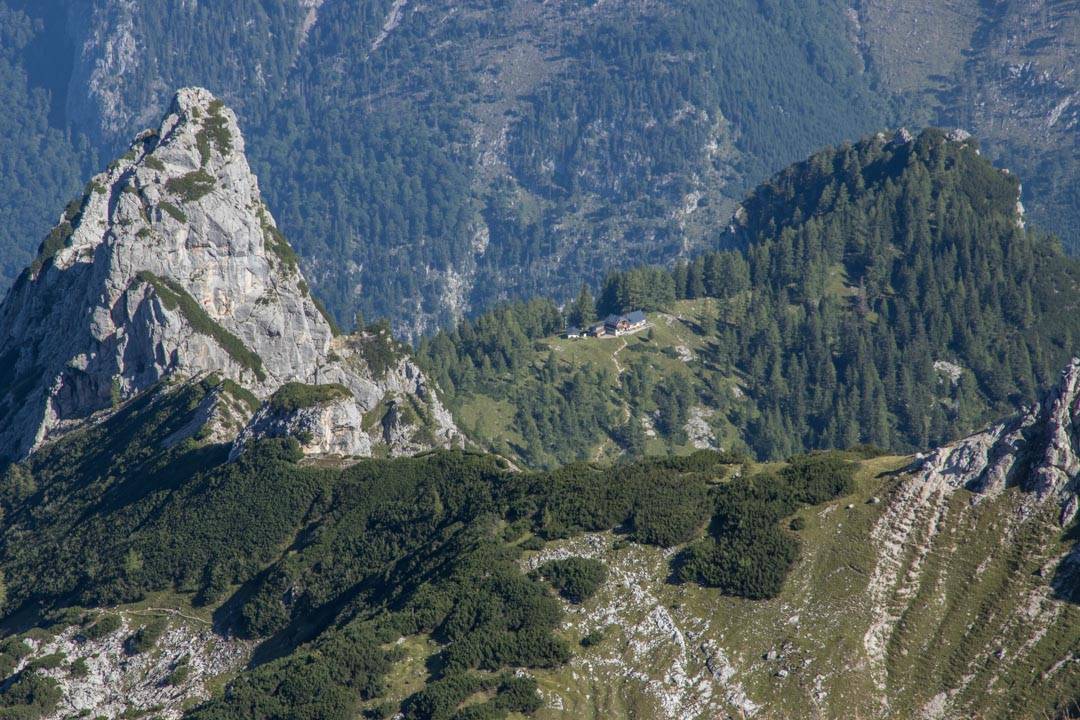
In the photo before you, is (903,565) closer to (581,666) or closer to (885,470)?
(885,470)

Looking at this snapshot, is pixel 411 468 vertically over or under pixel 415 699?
over

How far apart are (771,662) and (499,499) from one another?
147 feet

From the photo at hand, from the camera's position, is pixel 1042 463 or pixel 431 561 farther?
pixel 431 561

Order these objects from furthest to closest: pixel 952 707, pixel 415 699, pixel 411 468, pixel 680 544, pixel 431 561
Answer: pixel 411 468 → pixel 431 561 → pixel 680 544 → pixel 415 699 → pixel 952 707

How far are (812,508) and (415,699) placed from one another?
41916 millimetres

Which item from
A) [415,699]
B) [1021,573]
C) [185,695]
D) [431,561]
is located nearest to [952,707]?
[1021,573]

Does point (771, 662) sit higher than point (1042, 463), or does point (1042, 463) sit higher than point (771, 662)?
point (1042, 463)

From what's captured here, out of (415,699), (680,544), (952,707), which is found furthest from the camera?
(680,544)

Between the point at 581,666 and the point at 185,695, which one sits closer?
the point at 581,666

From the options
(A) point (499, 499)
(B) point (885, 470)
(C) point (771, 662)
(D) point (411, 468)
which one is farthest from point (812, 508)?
(D) point (411, 468)

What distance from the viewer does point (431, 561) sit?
170625mm

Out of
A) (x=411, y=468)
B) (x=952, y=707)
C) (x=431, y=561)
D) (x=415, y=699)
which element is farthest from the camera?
(x=411, y=468)

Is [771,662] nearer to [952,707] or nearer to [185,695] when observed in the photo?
[952,707]

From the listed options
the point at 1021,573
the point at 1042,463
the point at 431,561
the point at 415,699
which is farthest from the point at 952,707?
the point at 431,561
